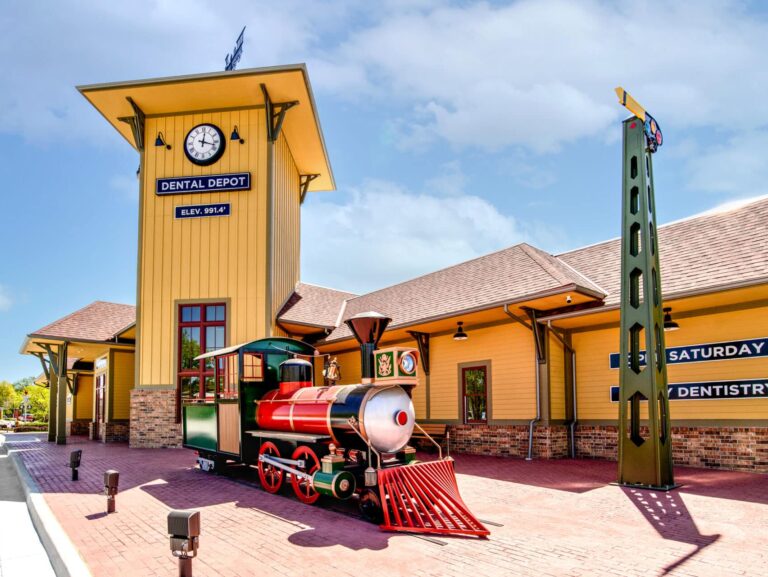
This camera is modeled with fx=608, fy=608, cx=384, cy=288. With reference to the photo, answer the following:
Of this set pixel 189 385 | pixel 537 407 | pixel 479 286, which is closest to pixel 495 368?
pixel 537 407

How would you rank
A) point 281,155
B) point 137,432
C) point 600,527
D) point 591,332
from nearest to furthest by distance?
point 600,527 → point 591,332 → point 137,432 → point 281,155

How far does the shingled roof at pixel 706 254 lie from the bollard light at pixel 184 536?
9.24 metres

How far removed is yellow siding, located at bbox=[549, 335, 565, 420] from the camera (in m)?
13.6

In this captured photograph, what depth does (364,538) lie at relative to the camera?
21.9 ft

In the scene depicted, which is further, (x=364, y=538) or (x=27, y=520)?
(x=27, y=520)

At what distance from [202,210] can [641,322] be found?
1269 centimetres

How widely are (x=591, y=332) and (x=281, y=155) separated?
10818mm

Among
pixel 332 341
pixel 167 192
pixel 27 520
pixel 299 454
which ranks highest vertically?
pixel 167 192

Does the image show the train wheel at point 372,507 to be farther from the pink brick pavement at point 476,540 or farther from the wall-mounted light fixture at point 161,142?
the wall-mounted light fixture at point 161,142

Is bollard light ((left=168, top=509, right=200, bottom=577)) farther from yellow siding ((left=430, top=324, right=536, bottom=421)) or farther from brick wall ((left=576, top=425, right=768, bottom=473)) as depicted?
yellow siding ((left=430, top=324, right=536, bottom=421))

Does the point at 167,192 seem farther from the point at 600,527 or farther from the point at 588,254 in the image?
the point at 600,527

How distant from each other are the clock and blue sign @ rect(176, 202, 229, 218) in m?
1.32

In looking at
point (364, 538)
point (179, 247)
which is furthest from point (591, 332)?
point (179, 247)

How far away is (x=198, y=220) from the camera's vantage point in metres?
17.8
